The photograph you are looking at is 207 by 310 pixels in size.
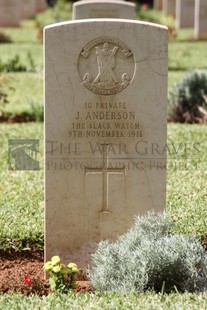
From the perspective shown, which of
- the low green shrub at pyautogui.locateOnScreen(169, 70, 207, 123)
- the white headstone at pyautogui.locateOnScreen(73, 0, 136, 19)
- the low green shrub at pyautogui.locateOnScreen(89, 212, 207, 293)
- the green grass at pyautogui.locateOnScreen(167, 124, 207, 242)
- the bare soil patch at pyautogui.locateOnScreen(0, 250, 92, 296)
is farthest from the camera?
the white headstone at pyautogui.locateOnScreen(73, 0, 136, 19)

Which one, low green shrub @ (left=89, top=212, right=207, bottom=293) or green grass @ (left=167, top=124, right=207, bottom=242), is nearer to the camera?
low green shrub @ (left=89, top=212, right=207, bottom=293)

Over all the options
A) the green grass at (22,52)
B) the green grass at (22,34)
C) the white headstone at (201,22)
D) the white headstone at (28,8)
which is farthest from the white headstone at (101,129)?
the white headstone at (28,8)

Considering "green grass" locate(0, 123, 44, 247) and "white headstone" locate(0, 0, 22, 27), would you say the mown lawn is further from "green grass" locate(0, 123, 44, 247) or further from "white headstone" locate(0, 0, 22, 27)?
"white headstone" locate(0, 0, 22, 27)

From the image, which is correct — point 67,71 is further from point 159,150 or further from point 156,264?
point 156,264

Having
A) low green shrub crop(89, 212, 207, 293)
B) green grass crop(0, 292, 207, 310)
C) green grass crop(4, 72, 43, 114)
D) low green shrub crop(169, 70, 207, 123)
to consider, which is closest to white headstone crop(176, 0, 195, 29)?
green grass crop(4, 72, 43, 114)

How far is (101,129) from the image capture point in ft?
17.2

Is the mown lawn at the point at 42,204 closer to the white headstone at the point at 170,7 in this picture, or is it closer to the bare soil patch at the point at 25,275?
the bare soil patch at the point at 25,275

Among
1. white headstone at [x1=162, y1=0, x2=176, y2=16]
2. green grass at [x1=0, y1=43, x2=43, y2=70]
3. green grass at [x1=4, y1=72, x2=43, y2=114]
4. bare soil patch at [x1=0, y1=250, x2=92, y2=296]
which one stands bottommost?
bare soil patch at [x1=0, y1=250, x2=92, y2=296]

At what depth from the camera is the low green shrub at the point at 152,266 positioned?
15.2ft

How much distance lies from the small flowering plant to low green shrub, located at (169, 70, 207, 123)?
553 centimetres

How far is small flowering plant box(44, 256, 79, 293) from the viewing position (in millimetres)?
4734

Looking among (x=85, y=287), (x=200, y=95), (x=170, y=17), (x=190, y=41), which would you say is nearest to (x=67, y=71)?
(x=85, y=287)

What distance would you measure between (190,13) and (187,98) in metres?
12.6

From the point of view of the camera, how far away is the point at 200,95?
10156 mm
